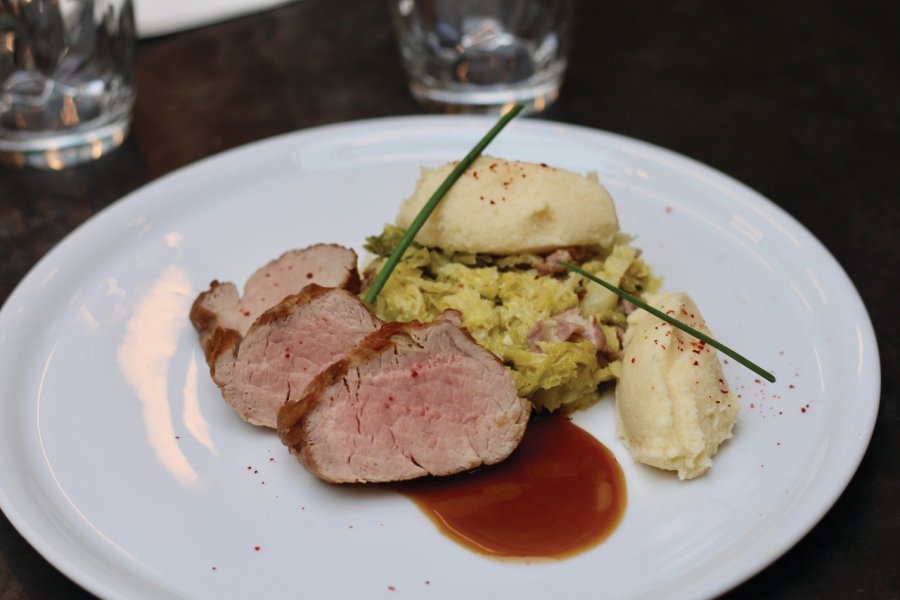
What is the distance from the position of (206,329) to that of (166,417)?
359mm

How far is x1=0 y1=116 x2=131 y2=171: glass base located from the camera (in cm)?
457

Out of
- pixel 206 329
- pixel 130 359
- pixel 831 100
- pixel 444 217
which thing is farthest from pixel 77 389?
pixel 831 100

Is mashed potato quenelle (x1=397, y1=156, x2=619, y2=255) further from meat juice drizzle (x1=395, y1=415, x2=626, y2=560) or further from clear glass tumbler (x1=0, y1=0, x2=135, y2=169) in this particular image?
clear glass tumbler (x1=0, y1=0, x2=135, y2=169)

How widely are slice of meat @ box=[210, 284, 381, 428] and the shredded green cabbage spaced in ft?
1.08

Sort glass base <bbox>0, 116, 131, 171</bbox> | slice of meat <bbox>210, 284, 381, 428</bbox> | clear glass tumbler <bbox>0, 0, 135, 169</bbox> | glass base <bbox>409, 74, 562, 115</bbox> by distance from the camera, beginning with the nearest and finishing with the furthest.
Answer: slice of meat <bbox>210, 284, 381, 428</bbox>, clear glass tumbler <bbox>0, 0, 135, 169</bbox>, glass base <bbox>0, 116, 131, 171</bbox>, glass base <bbox>409, 74, 562, 115</bbox>

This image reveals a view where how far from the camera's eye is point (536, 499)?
8.86ft

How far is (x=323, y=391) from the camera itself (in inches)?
108

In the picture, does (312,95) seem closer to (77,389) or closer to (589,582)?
(77,389)

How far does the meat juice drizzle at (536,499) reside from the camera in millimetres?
2559

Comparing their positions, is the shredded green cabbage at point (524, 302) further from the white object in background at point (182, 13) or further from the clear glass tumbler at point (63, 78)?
the white object in background at point (182, 13)

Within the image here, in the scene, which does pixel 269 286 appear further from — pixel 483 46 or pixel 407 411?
pixel 483 46

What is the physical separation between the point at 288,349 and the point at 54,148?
2.28m

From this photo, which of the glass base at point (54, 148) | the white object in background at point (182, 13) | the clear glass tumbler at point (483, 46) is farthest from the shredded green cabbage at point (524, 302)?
the white object in background at point (182, 13)

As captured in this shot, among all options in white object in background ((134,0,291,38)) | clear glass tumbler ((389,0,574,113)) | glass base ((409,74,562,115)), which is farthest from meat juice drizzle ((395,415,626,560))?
white object in background ((134,0,291,38))
